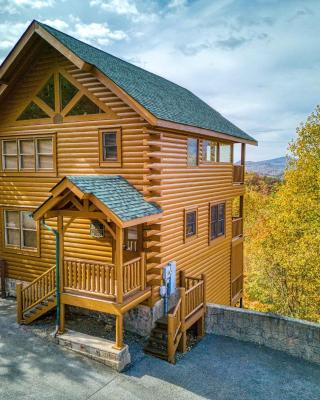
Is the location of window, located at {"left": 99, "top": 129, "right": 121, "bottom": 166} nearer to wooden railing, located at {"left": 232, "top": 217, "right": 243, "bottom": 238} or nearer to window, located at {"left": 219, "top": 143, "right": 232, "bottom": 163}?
window, located at {"left": 219, "top": 143, "right": 232, "bottom": 163}

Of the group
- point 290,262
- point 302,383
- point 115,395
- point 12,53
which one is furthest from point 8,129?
point 290,262

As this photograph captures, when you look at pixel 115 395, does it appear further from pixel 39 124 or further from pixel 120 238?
pixel 39 124

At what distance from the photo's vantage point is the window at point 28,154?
42.9ft

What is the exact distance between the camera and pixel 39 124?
12984 mm

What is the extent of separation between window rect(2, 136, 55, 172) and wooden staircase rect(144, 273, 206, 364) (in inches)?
278

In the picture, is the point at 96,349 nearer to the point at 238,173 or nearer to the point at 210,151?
the point at 210,151

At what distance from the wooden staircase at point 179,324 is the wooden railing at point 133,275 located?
1360mm

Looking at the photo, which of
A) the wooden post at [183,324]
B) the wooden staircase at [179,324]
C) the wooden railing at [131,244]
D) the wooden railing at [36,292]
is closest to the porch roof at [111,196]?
the wooden railing at [131,244]

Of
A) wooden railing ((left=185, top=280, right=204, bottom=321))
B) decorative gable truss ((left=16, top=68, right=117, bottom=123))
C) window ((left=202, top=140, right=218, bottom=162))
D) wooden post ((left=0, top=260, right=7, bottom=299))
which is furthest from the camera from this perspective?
window ((left=202, top=140, right=218, bottom=162))

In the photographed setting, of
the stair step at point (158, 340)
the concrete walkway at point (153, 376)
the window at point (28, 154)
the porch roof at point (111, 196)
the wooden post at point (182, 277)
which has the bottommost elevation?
the concrete walkway at point (153, 376)

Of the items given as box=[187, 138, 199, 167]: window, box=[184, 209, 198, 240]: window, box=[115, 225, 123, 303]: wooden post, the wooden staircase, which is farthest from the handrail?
box=[187, 138, 199, 167]: window

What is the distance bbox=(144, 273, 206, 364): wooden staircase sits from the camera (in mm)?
10297

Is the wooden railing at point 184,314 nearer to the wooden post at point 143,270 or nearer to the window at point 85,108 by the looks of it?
the wooden post at point 143,270

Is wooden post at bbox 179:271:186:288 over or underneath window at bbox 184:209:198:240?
underneath
